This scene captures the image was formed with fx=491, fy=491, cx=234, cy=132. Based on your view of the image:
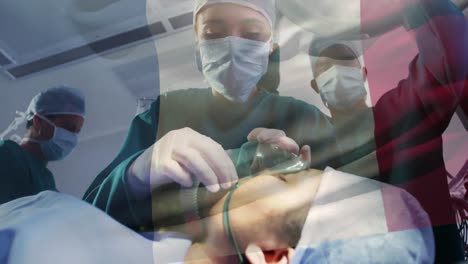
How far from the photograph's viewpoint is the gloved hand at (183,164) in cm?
101

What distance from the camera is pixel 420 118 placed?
96cm

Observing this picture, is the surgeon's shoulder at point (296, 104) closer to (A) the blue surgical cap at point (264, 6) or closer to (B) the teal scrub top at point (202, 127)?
(B) the teal scrub top at point (202, 127)

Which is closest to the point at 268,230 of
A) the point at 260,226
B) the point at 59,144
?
the point at 260,226

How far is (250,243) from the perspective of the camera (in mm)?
958

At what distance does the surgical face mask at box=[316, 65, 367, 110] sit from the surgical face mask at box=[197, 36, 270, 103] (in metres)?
0.14

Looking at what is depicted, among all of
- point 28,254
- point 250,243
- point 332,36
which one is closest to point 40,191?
point 28,254

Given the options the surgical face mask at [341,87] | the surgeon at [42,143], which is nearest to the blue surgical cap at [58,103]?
the surgeon at [42,143]

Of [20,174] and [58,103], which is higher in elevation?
[58,103]

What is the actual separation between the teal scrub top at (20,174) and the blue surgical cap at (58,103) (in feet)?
0.32

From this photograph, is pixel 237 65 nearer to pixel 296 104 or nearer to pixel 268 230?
pixel 296 104

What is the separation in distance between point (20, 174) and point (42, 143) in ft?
0.31

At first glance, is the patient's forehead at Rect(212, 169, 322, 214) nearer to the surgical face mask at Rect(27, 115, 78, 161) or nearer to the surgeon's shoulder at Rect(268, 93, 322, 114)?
the surgeon's shoulder at Rect(268, 93, 322, 114)

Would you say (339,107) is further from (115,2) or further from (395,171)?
(115,2)

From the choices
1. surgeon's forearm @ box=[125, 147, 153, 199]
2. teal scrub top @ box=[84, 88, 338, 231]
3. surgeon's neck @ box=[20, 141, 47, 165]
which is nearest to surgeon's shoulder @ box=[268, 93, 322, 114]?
teal scrub top @ box=[84, 88, 338, 231]
